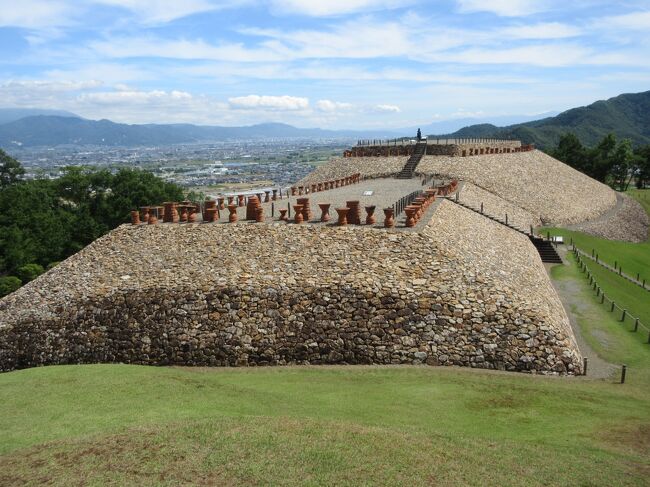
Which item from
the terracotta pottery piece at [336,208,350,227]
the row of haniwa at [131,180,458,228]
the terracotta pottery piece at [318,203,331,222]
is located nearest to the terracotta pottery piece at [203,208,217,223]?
the row of haniwa at [131,180,458,228]

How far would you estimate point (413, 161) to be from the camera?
5291cm

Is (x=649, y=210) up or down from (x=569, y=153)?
down

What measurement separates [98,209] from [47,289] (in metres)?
26.6

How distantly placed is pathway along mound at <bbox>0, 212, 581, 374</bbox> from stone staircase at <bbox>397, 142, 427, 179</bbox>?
27.2 m

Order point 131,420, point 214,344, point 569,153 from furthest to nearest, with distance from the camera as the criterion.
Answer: point 569,153, point 214,344, point 131,420

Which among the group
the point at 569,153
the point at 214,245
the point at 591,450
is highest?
the point at 569,153

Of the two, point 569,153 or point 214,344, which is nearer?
point 214,344

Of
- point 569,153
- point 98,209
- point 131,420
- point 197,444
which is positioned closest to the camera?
point 197,444

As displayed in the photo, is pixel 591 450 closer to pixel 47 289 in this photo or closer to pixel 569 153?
pixel 47 289

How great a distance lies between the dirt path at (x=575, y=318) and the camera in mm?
17016

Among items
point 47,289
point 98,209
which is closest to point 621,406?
point 47,289

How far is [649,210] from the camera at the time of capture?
59.0 m

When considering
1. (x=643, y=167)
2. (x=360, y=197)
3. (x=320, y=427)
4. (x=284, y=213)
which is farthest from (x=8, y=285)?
(x=643, y=167)

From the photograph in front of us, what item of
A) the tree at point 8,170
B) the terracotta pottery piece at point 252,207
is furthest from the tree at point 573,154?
the tree at point 8,170
